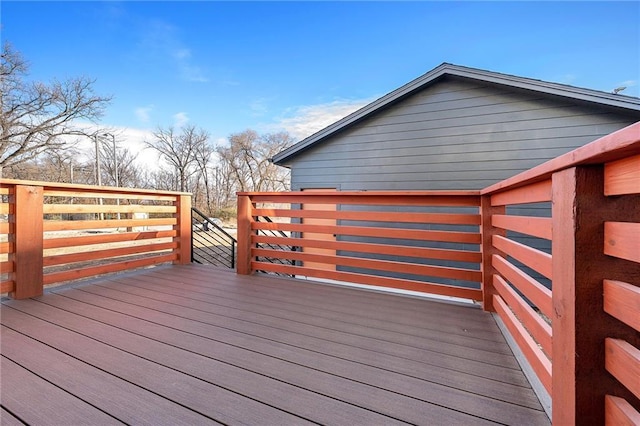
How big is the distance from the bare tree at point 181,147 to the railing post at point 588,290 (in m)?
17.2

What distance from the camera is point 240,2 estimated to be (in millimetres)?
6051

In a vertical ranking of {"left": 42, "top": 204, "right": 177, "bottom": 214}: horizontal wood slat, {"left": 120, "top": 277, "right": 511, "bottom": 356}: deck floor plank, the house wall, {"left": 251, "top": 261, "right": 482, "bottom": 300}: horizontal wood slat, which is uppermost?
the house wall

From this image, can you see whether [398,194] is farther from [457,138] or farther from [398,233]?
[457,138]

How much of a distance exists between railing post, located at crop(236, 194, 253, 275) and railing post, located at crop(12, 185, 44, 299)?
1.70m

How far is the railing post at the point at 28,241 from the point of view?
2.39 meters

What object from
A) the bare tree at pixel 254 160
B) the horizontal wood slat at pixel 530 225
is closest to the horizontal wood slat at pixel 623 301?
the horizontal wood slat at pixel 530 225

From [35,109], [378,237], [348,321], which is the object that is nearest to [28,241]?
[348,321]

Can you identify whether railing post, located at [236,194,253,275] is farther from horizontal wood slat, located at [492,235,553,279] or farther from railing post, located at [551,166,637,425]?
railing post, located at [551,166,637,425]

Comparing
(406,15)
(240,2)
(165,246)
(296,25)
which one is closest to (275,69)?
(296,25)

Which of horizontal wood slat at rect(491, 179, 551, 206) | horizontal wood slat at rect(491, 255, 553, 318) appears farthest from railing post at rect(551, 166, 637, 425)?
horizontal wood slat at rect(491, 179, 551, 206)

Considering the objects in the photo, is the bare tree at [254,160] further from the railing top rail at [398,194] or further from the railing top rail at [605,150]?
the railing top rail at [605,150]

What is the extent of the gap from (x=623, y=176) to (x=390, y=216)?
205 centimetres

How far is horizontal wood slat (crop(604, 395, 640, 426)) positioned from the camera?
2.19 feet

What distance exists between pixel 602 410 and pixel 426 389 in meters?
0.67
